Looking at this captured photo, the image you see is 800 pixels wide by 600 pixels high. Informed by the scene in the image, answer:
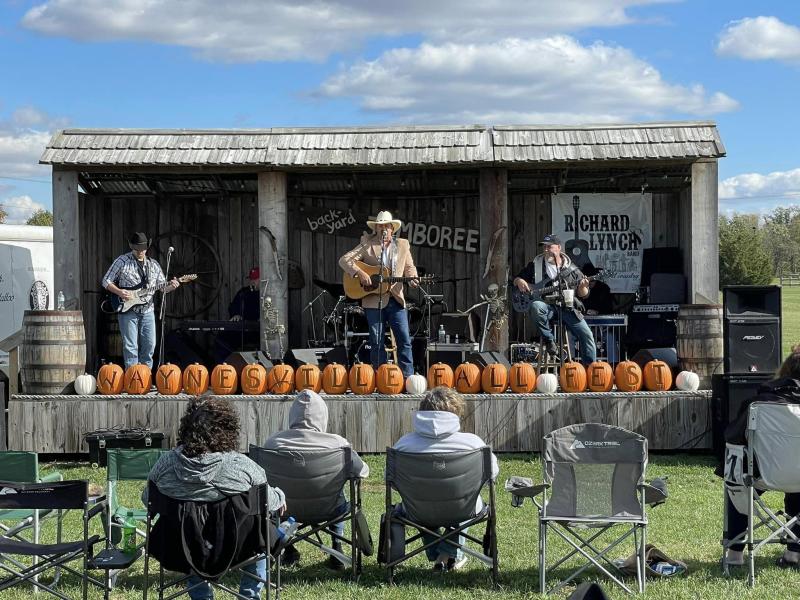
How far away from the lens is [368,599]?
5.21 metres

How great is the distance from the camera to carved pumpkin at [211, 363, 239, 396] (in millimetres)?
9633

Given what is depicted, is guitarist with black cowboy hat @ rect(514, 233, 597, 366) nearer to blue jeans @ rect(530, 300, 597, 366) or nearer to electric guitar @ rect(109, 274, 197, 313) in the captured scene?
blue jeans @ rect(530, 300, 597, 366)

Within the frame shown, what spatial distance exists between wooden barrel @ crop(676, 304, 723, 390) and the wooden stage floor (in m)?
0.28

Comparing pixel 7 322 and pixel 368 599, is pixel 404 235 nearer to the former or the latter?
pixel 7 322

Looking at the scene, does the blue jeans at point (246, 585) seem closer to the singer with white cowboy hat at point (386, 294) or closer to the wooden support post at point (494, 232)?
the singer with white cowboy hat at point (386, 294)

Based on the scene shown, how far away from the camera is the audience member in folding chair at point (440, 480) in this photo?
5441 mm

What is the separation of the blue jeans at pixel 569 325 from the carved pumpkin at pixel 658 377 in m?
0.73

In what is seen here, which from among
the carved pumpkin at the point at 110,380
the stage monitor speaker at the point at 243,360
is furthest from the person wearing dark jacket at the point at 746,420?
the carved pumpkin at the point at 110,380

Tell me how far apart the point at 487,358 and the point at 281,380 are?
192cm

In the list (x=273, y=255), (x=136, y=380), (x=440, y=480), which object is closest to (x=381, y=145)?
(x=273, y=255)

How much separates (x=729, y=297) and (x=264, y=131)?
4934 mm

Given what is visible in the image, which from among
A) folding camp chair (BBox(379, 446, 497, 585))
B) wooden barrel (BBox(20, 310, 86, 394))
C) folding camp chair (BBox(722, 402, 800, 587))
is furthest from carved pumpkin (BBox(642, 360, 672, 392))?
wooden barrel (BBox(20, 310, 86, 394))

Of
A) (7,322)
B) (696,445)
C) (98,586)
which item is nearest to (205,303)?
(7,322)

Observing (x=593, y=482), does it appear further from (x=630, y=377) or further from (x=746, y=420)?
(x=630, y=377)
